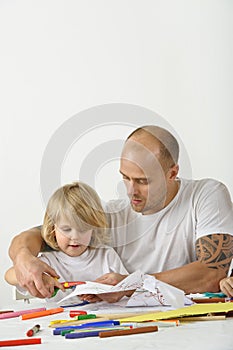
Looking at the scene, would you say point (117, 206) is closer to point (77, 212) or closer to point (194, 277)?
point (77, 212)

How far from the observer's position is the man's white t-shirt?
76.4 inches

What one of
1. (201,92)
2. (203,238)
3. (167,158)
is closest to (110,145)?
(201,92)

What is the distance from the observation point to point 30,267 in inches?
59.7

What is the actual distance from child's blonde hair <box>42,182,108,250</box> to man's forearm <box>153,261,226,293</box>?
0.28 m

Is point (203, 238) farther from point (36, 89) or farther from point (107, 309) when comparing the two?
point (36, 89)

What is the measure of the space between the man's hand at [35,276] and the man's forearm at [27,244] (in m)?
0.08

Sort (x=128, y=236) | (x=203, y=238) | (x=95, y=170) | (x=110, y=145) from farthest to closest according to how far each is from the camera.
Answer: (x=110, y=145)
(x=95, y=170)
(x=128, y=236)
(x=203, y=238)

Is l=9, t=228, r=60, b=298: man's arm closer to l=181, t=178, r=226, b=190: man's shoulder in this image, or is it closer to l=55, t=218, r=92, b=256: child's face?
l=55, t=218, r=92, b=256: child's face

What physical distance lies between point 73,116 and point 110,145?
31 centimetres

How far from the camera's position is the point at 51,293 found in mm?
1471

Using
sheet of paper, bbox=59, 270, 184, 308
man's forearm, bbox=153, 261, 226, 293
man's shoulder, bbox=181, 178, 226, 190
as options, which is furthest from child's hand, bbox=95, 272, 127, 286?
man's shoulder, bbox=181, 178, 226, 190

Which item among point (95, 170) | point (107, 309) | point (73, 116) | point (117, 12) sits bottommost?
point (107, 309)

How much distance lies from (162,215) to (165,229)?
0.16ft

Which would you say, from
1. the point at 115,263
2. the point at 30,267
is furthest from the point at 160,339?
the point at 115,263
